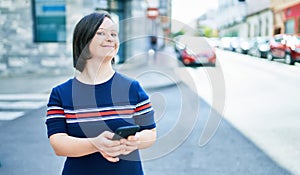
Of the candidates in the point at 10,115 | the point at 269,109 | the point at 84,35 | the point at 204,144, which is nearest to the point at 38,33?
the point at 10,115

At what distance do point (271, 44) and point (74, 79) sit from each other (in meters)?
4.35

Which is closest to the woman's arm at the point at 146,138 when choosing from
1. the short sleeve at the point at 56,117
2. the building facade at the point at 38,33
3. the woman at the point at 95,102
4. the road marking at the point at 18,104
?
the woman at the point at 95,102

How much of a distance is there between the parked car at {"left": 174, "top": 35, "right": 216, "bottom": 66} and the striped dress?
0.24m

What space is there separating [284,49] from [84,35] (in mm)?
4278

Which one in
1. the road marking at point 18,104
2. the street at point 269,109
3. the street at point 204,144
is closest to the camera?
the street at point 204,144

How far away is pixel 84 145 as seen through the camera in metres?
1.21

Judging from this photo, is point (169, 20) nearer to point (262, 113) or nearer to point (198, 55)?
point (198, 55)

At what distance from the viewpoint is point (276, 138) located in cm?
483

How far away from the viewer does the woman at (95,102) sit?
1245 millimetres

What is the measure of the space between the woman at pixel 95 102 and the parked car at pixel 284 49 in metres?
3.60

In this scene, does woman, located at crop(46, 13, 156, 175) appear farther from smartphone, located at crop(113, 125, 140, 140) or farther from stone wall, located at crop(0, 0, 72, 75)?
stone wall, located at crop(0, 0, 72, 75)

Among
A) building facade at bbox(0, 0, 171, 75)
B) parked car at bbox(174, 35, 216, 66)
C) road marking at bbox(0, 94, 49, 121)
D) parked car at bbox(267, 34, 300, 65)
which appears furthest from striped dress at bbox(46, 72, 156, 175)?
building facade at bbox(0, 0, 171, 75)

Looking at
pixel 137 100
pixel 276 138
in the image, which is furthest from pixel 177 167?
pixel 137 100

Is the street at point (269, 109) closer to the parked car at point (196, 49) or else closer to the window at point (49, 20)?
the parked car at point (196, 49)
